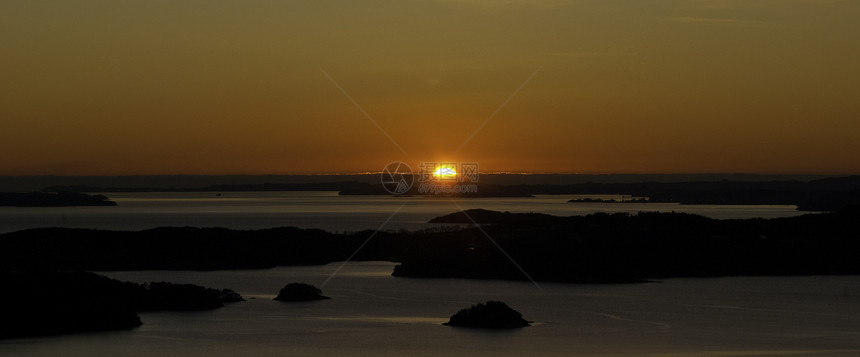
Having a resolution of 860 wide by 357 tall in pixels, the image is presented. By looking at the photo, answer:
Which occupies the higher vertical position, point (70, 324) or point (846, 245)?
point (846, 245)

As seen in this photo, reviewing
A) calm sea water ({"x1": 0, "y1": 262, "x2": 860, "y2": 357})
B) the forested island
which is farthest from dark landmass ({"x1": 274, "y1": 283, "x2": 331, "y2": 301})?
calm sea water ({"x1": 0, "y1": 262, "x2": 860, "y2": 357})

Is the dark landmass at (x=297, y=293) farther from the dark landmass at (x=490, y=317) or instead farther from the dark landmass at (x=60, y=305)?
the dark landmass at (x=490, y=317)

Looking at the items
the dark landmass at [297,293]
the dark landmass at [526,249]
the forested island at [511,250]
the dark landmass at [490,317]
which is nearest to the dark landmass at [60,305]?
the forested island at [511,250]

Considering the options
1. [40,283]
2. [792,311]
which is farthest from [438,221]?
[40,283]

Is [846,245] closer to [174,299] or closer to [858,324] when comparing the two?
[858,324]

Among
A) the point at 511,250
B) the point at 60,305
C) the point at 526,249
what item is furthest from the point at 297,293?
the point at 526,249

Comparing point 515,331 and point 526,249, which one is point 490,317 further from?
point 526,249
